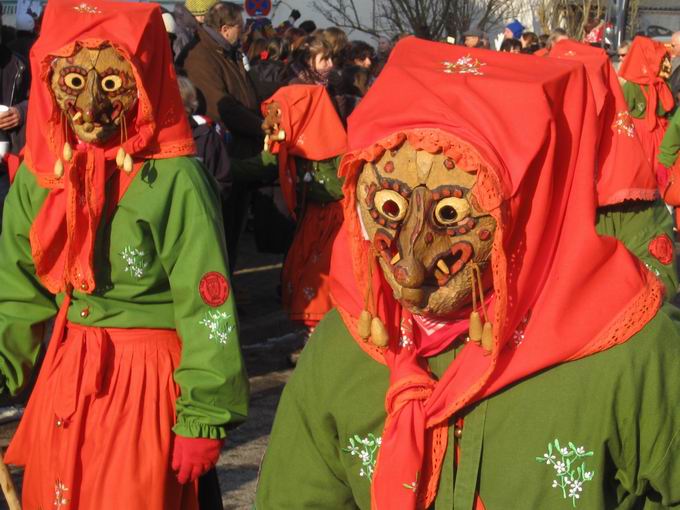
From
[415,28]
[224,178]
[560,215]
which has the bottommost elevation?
[415,28]

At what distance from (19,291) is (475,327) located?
7.23ft

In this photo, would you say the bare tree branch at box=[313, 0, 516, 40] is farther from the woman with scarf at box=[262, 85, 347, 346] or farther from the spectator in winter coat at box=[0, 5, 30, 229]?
the spectator in winter coat at box=[0, 5, 30, 229]

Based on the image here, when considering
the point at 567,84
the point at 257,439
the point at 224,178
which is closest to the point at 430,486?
the point at 567,84

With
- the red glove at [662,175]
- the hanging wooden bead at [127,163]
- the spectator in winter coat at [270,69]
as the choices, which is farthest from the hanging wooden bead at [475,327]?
the spectator in winter coat at [270,69]

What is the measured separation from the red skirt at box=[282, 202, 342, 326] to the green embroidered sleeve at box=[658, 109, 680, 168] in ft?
7.85

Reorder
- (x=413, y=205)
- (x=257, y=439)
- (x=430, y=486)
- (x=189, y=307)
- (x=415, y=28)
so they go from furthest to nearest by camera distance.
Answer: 1. (x=415, y=28)
2. (x=257, y=439)
3. (x=189, y=307)
4. (x=430, y=486)
5. (x=413, y=205)

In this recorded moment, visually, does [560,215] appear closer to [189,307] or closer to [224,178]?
[189,307]

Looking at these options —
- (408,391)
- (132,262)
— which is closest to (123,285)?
(132,262)

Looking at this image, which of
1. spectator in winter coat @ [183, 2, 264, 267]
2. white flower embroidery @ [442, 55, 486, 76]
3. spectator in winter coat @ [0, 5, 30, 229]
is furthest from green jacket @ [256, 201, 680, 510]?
spectator in winter coat @ [183, 2, 264, 267]

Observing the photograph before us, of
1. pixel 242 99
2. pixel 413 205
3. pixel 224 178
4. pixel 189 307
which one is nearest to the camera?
pixel 413 205

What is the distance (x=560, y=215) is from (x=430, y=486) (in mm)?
590

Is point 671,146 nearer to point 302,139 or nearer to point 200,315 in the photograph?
point 302,139

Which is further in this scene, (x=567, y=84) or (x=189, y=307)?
(x=189, y=307)

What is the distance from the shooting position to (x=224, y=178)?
7.83 meters
